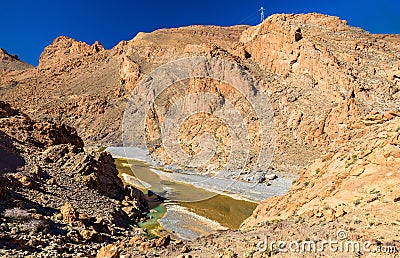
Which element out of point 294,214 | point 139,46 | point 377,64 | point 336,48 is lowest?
point 294,214

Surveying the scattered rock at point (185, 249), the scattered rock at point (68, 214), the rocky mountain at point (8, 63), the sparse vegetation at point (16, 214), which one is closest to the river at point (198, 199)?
the scattered rock at point (68, 214)

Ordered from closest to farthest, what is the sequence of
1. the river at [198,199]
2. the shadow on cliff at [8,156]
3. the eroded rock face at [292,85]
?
the shadow on cliff at [8,156] → the river at [198,199] → the eroded rock face at [292,85]

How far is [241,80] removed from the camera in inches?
2346

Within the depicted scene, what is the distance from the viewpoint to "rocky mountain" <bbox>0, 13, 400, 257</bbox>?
941cm

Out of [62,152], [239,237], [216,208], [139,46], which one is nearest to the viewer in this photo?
[239,237]

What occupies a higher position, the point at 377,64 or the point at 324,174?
the point at 377,64

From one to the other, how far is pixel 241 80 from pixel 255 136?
13.5 m

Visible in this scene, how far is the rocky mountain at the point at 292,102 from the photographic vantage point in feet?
30.9

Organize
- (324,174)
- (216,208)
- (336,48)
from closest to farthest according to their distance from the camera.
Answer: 1. (324,174)
2. (216,208)
3. (336,48)

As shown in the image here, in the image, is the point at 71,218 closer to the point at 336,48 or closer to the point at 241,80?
the point at 241,80

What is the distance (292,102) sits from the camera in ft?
170

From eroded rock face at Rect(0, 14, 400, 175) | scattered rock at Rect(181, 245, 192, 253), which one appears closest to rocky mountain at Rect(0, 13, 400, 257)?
eroded rock face at Rect(0, 14, 400, 175)

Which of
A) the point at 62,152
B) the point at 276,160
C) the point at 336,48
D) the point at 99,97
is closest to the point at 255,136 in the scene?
the point at 276,160

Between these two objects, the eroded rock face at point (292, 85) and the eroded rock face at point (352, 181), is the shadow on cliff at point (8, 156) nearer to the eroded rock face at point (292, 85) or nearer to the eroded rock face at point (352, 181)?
the eroded rock face at point (352, 181)
